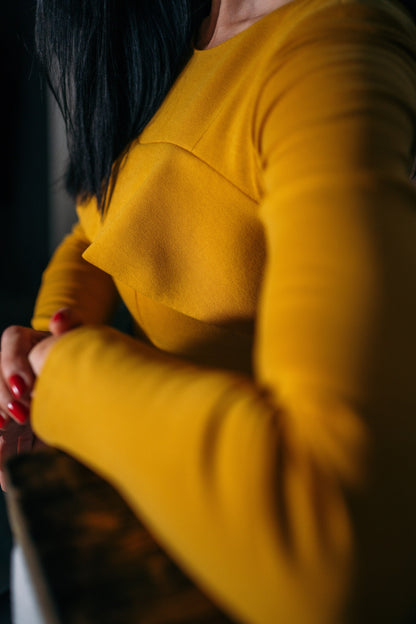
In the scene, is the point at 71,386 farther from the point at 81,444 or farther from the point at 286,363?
the point at 286,363

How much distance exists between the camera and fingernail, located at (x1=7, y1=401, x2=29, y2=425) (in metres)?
0.52

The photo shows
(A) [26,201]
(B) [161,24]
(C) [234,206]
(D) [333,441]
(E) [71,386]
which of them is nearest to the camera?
(D) [333,441]

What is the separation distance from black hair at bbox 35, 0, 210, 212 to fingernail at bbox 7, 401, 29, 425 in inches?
11.3

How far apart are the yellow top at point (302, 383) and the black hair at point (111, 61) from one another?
0.22m

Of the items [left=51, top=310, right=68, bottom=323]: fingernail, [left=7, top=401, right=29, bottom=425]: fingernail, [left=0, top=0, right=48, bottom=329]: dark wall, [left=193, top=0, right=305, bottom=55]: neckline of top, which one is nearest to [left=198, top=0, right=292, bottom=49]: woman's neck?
[left=193, top=0, right=305, bottom=55]: neckline of top

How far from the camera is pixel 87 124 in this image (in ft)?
2.31

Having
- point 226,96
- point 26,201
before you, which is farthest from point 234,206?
point 26,201

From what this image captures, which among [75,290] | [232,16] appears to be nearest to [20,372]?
[75,290]

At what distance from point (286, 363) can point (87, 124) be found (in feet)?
1.85

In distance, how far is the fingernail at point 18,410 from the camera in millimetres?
520

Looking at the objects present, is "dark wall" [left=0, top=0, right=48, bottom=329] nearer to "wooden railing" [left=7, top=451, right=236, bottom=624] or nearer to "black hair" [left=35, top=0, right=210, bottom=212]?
"black hair" [left=35, top=0, right=210, bottom=212]

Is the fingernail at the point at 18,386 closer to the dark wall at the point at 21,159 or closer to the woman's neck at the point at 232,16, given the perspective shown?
the woman's neck at the point at 232,16

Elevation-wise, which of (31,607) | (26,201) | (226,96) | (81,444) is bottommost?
(26,201)

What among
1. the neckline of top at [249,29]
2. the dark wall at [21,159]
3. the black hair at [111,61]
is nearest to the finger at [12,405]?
the black hair at [111,61]
